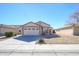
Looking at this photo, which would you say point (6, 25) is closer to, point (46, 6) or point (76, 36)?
point (46, 6)

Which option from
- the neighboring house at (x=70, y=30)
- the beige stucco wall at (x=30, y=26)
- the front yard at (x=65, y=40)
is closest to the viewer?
the neighboring house at (x=70, y=30)

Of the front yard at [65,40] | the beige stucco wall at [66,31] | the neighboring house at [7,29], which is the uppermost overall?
the neighboring house at [7,29]

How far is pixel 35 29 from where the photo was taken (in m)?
10.8

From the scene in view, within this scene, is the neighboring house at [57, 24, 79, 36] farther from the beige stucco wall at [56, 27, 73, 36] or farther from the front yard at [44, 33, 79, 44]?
the front yard at [44, 33, 79, 44]

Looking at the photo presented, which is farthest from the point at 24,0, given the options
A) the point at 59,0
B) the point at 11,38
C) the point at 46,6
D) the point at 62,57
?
the point at 11,38

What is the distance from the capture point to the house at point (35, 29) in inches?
397

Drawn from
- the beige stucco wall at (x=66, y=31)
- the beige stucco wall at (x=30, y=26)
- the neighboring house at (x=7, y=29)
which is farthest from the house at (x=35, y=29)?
the beige stucco wall at (x=66, y=31)

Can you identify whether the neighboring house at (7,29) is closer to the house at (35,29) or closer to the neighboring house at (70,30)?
the house at (35,29)

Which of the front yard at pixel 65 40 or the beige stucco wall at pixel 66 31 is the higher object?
the beige stucco wall at pixel 66 31

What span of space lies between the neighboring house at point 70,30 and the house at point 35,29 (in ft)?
2.27

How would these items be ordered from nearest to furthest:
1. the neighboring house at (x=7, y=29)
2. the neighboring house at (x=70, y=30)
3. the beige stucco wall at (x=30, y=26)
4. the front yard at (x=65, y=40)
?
the neighboring house at (x=7, y=29) < the neighboring house at (x=70, y=30) < the beige stucco wall at (x=30, y=26) < the front yard at (x=65, y=40)

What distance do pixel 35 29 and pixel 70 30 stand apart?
2293mm

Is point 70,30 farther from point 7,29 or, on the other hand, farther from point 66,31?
point 7,29

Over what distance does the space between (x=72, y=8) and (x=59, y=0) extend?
381 cm
